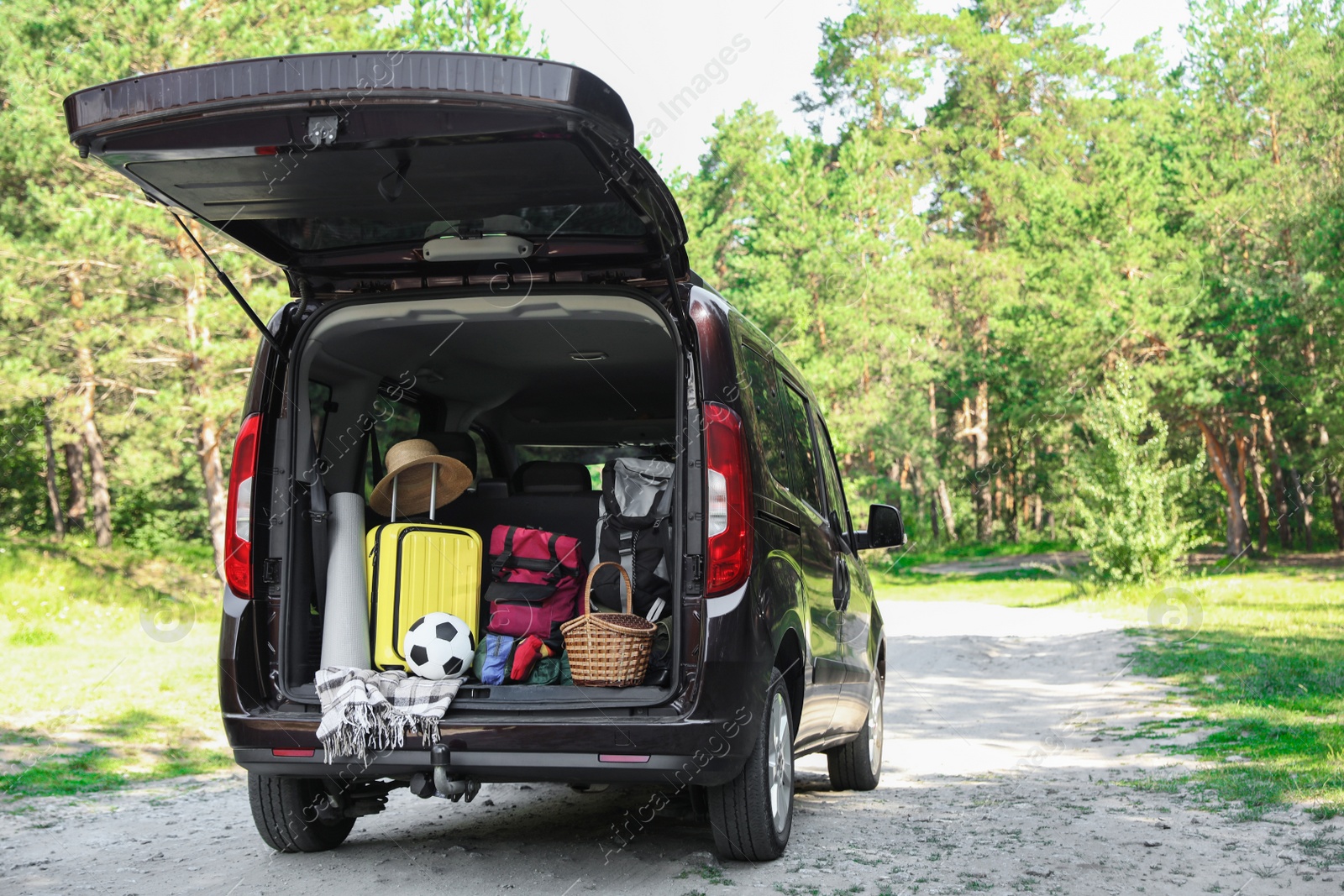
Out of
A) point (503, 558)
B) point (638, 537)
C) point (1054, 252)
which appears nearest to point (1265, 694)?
point (638, 537)

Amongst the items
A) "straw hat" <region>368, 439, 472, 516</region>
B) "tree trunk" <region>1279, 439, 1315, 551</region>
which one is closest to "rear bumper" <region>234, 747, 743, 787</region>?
"straw hat" <region>368, 439, 472, 516</region>

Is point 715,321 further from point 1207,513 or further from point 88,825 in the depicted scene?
point 1207,513

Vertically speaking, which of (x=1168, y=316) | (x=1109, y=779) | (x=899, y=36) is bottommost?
(x=1109, y=779)

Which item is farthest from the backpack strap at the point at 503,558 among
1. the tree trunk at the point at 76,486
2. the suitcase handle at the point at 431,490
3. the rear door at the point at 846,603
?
the tree trunk at the point at 76,486

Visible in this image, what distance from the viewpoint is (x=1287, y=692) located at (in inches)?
362

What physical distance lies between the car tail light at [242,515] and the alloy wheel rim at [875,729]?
350cm

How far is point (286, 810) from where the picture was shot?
4621mm

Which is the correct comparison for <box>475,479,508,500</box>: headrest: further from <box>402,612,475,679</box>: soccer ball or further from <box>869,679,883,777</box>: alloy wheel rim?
<box>869,679,883,777</box>: alloy wheel rim

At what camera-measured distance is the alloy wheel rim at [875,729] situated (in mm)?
6613

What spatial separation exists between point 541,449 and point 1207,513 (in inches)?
1564

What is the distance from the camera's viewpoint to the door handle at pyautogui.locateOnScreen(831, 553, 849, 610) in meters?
5.52

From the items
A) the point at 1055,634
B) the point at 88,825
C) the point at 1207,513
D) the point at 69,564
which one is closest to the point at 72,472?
the point at 69,564

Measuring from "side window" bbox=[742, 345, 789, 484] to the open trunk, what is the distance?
0.31 meters

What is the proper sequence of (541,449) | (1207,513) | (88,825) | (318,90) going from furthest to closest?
(1207,513) < (541,449) < (88,825) < (318,90)
